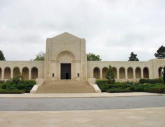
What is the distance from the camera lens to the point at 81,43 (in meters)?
44.2

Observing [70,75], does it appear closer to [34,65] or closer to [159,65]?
[34,65]

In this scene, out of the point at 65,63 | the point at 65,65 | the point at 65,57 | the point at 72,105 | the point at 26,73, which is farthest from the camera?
the point at 26,73

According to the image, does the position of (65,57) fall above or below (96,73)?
above

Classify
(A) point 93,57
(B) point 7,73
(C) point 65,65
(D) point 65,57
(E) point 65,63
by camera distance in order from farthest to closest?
(A) point 93,57 → (B) point 7,73 → (C) point 65,65 → (D) point 65,57 → (E) point 65,63

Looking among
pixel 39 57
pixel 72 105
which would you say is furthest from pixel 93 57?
pixel 72 105

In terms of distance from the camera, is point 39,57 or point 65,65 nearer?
point 65,65

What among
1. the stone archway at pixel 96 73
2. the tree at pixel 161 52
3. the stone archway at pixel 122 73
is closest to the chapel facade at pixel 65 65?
the stone archway at pixel 122 73

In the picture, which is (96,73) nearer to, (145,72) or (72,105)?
(145,72)

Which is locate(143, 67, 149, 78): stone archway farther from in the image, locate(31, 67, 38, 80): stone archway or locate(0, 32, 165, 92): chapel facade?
locate(31, 67, 38, 80): stone archway

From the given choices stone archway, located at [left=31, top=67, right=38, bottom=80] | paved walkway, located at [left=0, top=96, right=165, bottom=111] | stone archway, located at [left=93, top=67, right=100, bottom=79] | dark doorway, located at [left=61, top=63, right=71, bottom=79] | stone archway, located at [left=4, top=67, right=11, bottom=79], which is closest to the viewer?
paved walkway, located at [left=0, top=96, right=165, bottom=111]

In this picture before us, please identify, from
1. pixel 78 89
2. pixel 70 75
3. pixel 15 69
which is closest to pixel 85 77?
pixel 70 75

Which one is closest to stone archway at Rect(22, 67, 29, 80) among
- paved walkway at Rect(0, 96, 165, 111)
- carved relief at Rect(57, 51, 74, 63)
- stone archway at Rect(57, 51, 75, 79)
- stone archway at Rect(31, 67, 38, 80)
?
stone archway at Rect(31, 67, 38, 80)

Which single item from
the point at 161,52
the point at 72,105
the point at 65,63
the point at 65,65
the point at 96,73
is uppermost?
the point at 161,52

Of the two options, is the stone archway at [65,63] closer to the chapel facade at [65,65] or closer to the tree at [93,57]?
the chapel facade at [65,65]
